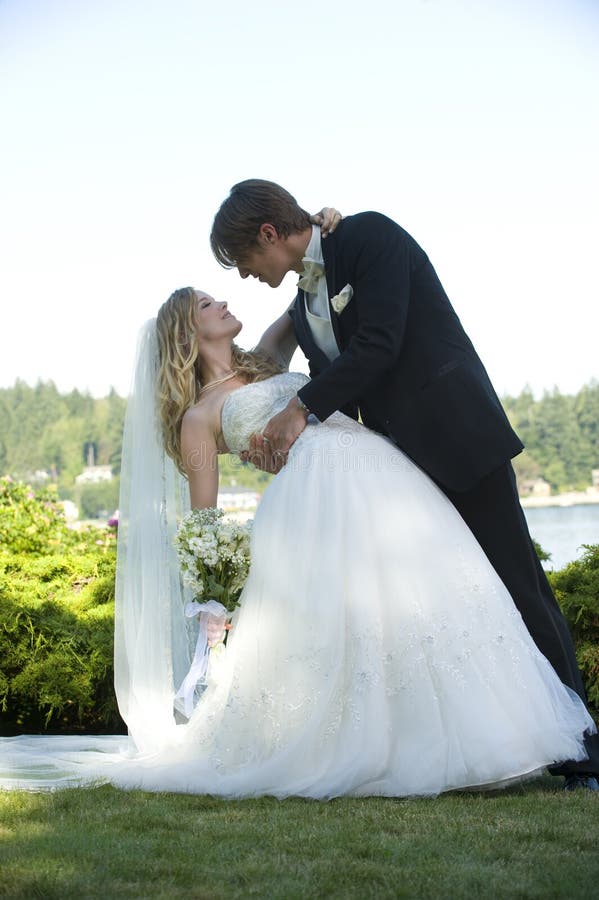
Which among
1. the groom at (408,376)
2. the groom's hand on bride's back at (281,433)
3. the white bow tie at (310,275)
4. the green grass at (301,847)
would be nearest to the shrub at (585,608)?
the groom at (408,376)

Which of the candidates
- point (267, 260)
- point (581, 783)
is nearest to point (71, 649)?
point (267, 260)

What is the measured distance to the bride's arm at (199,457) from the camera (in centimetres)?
462

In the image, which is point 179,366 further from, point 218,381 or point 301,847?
point 301,847

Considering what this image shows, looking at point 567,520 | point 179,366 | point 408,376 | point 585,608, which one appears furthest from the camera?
point 567,520

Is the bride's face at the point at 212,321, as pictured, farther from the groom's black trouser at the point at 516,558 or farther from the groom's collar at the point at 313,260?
the groom's black trouser at the point at 516,558

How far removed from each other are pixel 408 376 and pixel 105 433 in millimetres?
85958

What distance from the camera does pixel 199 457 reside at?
15.3ft

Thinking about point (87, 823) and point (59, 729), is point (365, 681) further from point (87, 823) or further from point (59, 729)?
point (59, 729)

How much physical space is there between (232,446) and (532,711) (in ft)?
6.01

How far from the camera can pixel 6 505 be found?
1106 centimetres

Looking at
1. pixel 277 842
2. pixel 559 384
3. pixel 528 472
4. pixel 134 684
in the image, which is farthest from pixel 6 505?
pixel 559 384

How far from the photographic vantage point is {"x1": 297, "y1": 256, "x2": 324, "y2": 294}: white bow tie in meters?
4.39

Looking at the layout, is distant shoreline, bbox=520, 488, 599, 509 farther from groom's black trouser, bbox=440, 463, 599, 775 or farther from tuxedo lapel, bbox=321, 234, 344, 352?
tuxedo lapel, bbox=321, 234, 344, 352

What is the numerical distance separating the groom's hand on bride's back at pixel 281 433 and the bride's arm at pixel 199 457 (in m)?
0.23
